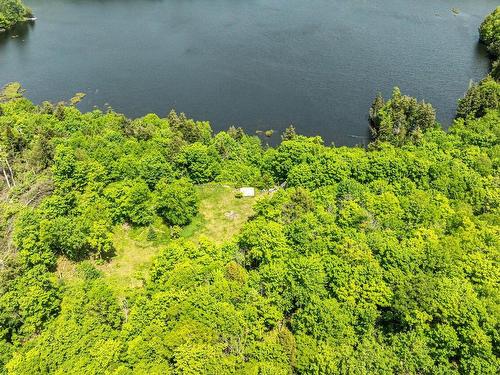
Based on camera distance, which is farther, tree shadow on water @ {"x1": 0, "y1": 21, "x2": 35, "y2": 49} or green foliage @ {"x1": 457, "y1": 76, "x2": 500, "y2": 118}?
tree shadow on water @ {"x1": 0, "y1": 21, "x2": 35, "y2": 49}

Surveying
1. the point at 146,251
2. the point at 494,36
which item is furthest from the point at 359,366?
the point at 494,36

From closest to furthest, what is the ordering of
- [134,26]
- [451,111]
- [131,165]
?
1. [131,165]
2. [451,111]
3. [134,26]

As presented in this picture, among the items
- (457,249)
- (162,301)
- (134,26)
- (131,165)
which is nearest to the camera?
(162,301)

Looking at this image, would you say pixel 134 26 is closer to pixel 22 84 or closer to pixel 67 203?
pixel 22 84

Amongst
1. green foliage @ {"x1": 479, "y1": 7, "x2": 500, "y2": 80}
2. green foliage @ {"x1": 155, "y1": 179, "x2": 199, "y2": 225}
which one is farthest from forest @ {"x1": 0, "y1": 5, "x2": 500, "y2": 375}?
green foliage @ {"x1": 479, "y1": 7, "x2": 500, "y2": 80}

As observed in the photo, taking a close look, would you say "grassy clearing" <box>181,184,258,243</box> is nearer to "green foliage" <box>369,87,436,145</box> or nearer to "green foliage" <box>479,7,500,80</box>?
"green foliage" <box>369,87,436,145</box>

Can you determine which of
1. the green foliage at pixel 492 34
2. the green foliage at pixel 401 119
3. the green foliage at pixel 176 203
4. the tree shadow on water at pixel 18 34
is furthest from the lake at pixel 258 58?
the green foliage at pixel 176 203

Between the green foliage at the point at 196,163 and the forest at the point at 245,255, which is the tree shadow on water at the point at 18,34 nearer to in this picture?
the forest at the point at 245,255
